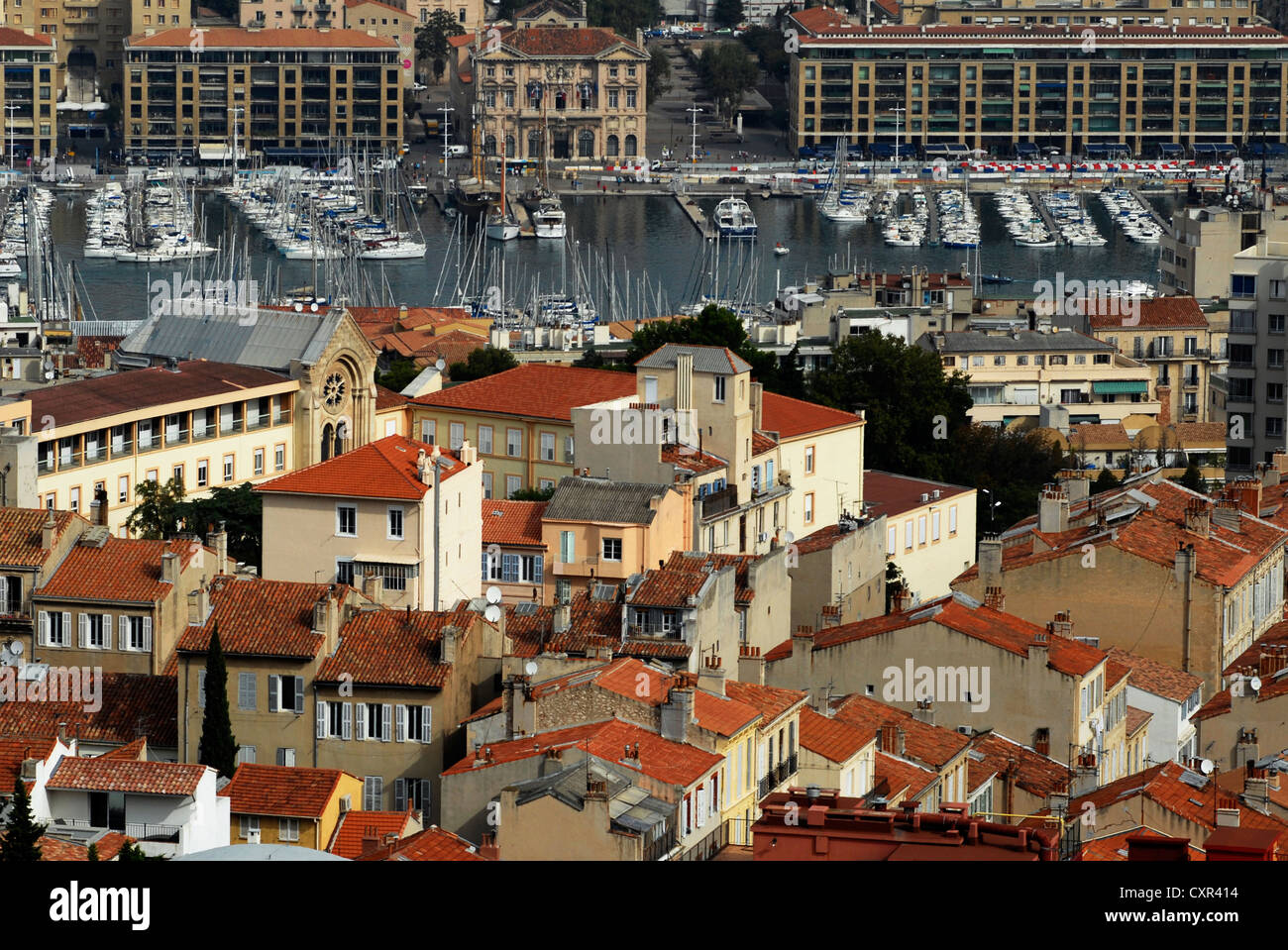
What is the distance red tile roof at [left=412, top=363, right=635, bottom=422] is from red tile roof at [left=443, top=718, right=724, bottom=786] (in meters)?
19.3

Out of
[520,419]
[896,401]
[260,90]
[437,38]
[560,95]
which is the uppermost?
[437,38]

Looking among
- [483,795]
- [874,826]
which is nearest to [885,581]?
[483,795]

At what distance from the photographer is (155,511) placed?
43406 mm

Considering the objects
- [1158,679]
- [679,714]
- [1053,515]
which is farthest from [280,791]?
[1053,515]

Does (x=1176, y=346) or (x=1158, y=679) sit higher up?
(x=1176, y=346)

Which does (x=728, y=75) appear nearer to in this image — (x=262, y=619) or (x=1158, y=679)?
(x=1158, y=679)

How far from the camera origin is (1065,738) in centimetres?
2847

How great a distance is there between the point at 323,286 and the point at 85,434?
6256cm

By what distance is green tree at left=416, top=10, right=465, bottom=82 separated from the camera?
169m

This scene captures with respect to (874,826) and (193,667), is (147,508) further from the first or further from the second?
(874,826)

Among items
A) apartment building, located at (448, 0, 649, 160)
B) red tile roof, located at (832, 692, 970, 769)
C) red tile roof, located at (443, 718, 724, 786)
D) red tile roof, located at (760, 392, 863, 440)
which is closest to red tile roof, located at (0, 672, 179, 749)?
red tile roof, located at (443, 718, 724, 786)

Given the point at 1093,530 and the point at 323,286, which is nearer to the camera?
the point at 1093,530

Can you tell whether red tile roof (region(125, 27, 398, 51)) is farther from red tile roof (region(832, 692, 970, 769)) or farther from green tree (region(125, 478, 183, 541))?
red tile roof (region(832, 692, 970, 769))

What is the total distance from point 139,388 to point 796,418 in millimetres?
10764
